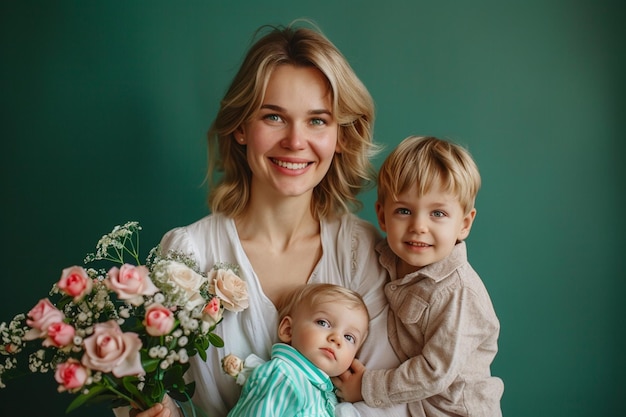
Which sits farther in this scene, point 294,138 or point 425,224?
point 294,138

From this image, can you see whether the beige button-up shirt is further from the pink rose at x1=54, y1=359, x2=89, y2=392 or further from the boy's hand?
the pink rose at x1=54, y1=359, x2=89, y2=392

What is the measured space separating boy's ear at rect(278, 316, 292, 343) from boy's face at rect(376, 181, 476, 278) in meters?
0.43

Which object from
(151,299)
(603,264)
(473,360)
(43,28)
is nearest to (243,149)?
(151,299)

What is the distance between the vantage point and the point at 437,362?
5.82ft

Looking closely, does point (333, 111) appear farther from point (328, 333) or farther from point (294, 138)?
point (328, 333)

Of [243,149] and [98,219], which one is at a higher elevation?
[243,149]

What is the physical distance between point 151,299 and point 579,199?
66.7 inches

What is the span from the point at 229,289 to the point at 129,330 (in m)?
0.33

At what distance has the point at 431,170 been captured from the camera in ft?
5.89

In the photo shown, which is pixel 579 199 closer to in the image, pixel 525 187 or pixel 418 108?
pixel 525 187

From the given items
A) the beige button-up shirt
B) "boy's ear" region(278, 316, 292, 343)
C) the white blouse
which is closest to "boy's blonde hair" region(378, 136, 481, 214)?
the beige button-up shirt

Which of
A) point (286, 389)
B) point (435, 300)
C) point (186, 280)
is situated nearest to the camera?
point (186, 280)

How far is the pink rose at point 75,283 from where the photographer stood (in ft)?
4.66

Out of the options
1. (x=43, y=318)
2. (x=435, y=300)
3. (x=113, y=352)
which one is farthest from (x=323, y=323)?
(x=43, y=318)
